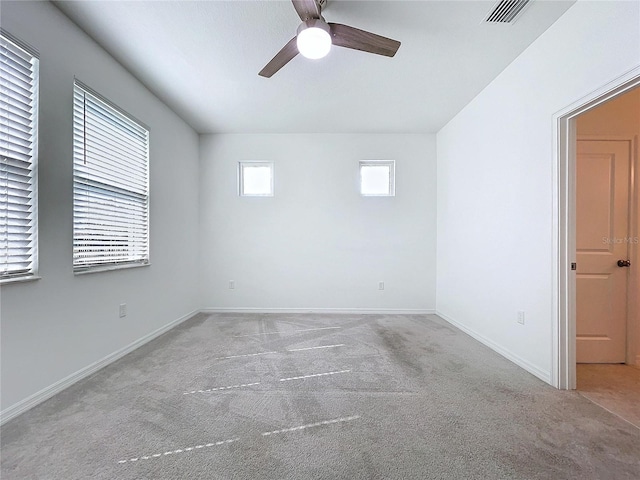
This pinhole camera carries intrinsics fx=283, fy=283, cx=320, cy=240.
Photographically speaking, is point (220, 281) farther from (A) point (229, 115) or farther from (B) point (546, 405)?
(B) point (546, 405)

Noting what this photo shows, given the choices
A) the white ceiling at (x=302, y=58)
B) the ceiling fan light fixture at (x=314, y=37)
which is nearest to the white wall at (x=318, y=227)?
the white ceiling at (x=302, y=58)

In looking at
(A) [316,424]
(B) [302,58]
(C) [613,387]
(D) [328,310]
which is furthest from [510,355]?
(B) [302,58]

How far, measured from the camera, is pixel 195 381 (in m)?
2.12

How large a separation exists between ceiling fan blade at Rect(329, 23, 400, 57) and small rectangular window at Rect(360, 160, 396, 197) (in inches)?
94.4

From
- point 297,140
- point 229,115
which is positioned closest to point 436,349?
point 297,140

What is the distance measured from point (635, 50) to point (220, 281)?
4.54 meters

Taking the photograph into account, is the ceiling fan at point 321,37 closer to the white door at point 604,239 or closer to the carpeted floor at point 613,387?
the white door at point 604,239

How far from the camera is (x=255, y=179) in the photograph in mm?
4332

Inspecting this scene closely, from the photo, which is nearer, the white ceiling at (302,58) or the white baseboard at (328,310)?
the white ceiling at (302,58)

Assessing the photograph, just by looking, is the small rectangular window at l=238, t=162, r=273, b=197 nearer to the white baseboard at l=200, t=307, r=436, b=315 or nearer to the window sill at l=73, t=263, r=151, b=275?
the white baseboard at l=200, t=307, r=436, b=315

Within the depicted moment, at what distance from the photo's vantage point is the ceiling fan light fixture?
172 cm

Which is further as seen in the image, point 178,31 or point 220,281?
point 220,281

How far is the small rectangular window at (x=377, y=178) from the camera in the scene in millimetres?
4309

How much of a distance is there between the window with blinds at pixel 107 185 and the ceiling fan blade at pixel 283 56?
57.2 inches
